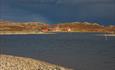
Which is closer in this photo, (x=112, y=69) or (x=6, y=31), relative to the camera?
(x=112, y=69)

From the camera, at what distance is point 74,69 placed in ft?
88.1

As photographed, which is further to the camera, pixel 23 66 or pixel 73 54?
pixel 73 54

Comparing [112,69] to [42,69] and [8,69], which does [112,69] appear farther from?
[8,69]

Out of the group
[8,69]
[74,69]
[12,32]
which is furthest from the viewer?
[12,32]

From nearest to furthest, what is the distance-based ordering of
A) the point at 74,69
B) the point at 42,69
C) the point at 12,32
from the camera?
1. the point at 42,69
2. the point at 74,69
3. the point at 12,32

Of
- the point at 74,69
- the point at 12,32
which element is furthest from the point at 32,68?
the point at 12,32

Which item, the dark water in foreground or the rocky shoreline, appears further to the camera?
the dark water in foreground

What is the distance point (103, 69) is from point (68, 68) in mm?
2788

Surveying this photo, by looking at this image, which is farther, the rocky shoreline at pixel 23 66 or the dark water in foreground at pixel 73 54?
the dark water in foreground at pixel 73 54

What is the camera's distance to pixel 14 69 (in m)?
21.3

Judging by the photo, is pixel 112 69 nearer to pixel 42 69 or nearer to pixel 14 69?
pixel 42 69

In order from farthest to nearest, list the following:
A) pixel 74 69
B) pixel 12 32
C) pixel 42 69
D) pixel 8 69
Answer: pixel 12 32, pixel 74 69, pixel 42 69, pixel 8 69

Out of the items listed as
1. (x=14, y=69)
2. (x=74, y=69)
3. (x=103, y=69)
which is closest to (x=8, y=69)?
(x=14, y=69)

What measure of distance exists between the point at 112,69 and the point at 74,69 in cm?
302
